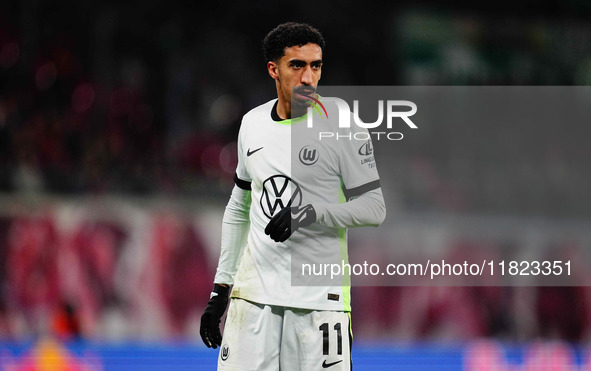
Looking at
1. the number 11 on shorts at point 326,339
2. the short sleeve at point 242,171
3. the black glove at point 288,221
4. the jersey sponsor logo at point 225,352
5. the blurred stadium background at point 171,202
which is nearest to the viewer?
the black glove at point 288,221

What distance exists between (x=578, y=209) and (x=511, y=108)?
166 cm

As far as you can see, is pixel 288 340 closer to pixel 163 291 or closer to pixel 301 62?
pixel 301 62

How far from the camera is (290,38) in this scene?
348 centimetres

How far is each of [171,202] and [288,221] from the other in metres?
5.66

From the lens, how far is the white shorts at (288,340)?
340cm

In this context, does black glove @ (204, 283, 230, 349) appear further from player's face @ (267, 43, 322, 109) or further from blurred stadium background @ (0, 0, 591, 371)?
blurred stadium background @ (0, 0, 591, 371)

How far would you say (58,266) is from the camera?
27.9 ft

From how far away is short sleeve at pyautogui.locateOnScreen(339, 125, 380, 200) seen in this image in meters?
3.43

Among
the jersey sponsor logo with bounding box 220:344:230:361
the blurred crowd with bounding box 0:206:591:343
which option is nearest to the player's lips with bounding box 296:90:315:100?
the jersey sponsor logo with bounding box 220:344:230:361

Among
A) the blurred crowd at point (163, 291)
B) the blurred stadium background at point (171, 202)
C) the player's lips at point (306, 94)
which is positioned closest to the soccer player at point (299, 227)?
the player's lips at point (306, 94)

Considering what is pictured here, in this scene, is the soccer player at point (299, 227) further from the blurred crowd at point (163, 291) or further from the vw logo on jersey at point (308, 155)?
the blurred crowd at point (163, 291)

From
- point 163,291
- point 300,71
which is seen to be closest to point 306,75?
point 300,71

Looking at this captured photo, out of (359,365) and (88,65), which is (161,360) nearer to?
(359,365)

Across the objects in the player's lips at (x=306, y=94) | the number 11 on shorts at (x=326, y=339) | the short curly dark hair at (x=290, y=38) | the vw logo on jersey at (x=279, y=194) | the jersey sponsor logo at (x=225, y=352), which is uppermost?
the short curly dark hair at (x=290, y=38)
